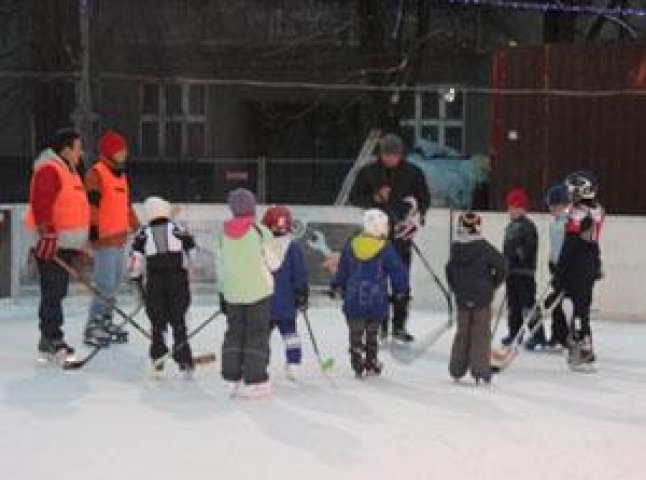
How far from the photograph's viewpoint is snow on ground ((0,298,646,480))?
6109 mm

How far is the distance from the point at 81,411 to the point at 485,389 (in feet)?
8.49

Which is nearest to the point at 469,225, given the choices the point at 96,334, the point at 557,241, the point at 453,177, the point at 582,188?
the point at 582,188

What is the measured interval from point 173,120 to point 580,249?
19357mm

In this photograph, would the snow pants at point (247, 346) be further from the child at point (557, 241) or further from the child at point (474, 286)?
the child at point (557, 241)

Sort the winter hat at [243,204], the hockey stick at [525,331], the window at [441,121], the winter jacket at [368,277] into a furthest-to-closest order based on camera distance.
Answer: the window at [441,121] < the hockey stick at [525,331] < the winter jacket at [368,277] < the winter hat at [243,204]

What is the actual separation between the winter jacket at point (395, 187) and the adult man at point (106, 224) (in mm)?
1781

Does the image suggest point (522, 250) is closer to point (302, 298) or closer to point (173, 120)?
point (302, 298)

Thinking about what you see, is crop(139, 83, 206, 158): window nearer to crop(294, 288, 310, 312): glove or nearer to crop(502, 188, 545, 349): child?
crop(502, 188, 545, 349): child

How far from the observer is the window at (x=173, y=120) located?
2727 centimetres

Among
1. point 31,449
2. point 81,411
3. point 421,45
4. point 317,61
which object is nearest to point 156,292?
point 81,411

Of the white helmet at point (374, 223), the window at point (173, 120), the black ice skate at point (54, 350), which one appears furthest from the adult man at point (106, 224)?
the window at point (173, 120)

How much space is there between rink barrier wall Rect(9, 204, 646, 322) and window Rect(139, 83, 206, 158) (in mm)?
14565

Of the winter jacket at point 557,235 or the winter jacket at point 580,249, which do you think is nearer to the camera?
the winter jacket at point 580,249

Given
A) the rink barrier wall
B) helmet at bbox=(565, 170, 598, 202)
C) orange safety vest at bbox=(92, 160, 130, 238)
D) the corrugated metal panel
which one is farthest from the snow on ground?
the corrugated metal panel
